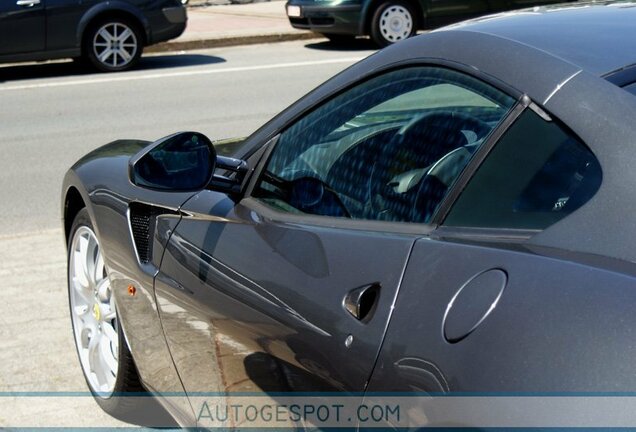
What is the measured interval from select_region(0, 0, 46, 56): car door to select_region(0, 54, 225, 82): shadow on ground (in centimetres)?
55

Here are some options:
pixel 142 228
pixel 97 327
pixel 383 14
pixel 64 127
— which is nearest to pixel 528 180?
pixel 142 228

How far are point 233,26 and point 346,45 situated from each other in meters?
2.68

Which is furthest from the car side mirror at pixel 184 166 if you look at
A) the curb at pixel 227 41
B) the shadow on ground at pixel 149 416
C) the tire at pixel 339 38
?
the curb at pixel 227 41

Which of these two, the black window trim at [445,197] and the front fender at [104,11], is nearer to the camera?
the black window trim at [445,197]

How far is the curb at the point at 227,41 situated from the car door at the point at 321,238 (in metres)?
13.5

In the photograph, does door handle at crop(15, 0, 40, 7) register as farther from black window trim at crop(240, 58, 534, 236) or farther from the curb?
black window trim at crop(240, 58, 534, 236)

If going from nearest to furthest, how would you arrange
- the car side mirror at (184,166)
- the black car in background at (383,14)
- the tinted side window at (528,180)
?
the tinted side window at (528,180) → the car side mirror at (184,166) → the black car in background at (383,14)

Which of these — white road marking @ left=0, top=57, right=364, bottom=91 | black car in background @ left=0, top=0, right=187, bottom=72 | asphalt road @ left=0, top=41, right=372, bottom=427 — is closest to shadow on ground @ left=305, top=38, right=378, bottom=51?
asphalt road @ left=0, top=41, right=372, bottom=427

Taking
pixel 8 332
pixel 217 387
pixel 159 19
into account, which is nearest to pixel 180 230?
pixel 217 387

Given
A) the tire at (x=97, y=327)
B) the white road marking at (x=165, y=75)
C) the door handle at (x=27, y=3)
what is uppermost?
the tire at (x=97, y=327)

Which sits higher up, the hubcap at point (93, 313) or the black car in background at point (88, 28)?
the hubcap at point (93, 313)

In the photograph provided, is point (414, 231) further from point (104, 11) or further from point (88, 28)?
point (88, 28)

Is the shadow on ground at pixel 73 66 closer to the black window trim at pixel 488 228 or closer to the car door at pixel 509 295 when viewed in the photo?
the black window trim at pixel 488 228

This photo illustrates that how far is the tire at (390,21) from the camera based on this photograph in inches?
617
